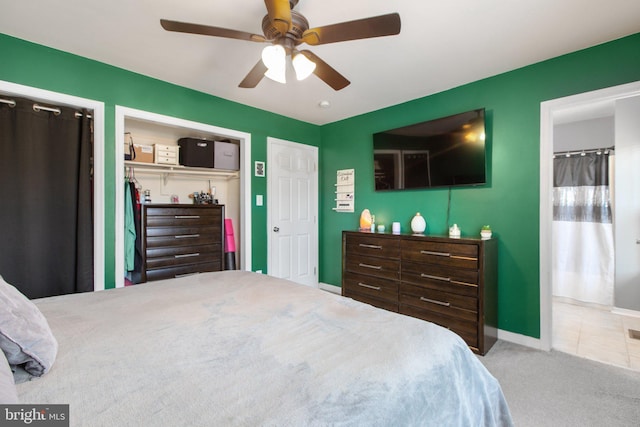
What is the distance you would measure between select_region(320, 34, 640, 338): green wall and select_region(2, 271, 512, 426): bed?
182 centimetres

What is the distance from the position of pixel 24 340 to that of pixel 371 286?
2.75 m

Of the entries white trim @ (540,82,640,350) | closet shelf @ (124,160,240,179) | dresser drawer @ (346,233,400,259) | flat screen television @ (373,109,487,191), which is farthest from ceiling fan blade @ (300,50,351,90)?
closet shelf @ (124,160,240,179)

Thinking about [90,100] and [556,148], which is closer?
[90,100]

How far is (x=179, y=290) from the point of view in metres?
1.69

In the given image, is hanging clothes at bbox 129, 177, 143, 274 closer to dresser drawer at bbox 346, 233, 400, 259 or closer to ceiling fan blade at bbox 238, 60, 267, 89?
ceiling fan blade at bbox 238, 60, 267, 89

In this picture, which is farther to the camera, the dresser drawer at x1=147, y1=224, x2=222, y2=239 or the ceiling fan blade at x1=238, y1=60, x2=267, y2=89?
the dresser drawer at x1=147, y1=224, x2=222, y2=239

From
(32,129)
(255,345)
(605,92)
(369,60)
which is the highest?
(369,60)

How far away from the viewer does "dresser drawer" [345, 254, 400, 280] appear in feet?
9.64

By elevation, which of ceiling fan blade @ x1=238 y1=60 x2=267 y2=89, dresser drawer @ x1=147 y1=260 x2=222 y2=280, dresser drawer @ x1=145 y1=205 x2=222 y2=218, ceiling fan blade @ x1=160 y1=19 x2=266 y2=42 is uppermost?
ceiling fan blade @ x1=160 y1=19 x2=266 y2=42

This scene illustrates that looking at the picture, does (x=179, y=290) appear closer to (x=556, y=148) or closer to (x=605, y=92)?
(x=605, y=92)

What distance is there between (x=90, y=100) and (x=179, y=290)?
→ 2010 mm

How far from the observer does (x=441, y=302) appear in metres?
2.60

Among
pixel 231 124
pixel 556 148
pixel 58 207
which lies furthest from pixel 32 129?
pixel 556 148

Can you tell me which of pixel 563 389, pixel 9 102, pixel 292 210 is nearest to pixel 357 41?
pixel 292 210
